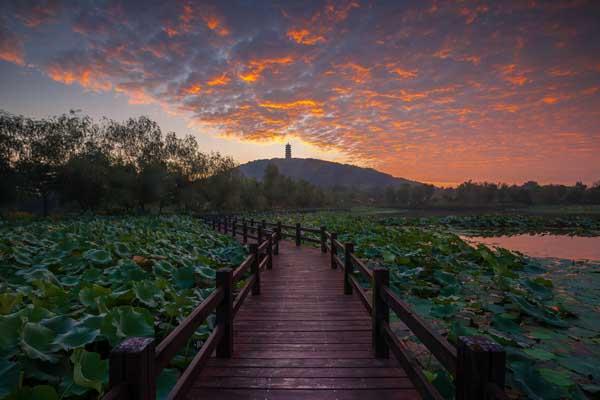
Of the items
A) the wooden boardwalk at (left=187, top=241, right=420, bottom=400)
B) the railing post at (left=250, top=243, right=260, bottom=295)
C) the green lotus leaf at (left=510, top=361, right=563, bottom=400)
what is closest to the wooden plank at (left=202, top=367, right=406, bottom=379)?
the wooden boardwalk at (left=187, top=241, right=420, bottom=400)

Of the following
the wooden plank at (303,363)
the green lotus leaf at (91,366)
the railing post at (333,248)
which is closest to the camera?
the green lotus leaf at (91,366)

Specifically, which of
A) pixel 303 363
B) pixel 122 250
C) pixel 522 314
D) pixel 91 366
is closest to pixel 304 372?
pixel 303 363

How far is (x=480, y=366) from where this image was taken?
150 cm

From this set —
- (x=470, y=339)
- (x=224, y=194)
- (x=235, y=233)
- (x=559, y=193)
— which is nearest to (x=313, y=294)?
(x=470, y=339)

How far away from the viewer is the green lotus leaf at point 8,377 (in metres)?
1.77

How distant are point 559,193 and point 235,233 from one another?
11728 centimetres

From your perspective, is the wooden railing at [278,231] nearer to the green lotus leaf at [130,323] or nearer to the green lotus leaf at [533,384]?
the green lotus leaf at [130,323]

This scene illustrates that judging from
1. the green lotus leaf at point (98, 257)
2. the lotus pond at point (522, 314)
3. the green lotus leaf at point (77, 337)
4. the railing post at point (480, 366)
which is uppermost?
the railing post at point (480, 366)

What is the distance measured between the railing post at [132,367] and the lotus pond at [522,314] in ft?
7.61

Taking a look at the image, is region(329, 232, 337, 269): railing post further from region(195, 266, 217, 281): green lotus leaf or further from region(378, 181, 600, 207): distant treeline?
region(378, 181, 600, 207): distant treeline

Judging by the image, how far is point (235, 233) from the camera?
1641cm

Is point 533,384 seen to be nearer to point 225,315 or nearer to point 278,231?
point 225,315

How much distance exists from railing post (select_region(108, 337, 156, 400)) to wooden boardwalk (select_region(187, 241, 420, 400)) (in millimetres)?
1339

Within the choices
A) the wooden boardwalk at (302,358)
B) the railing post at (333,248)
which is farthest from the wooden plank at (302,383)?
the railing post at (333,248)
